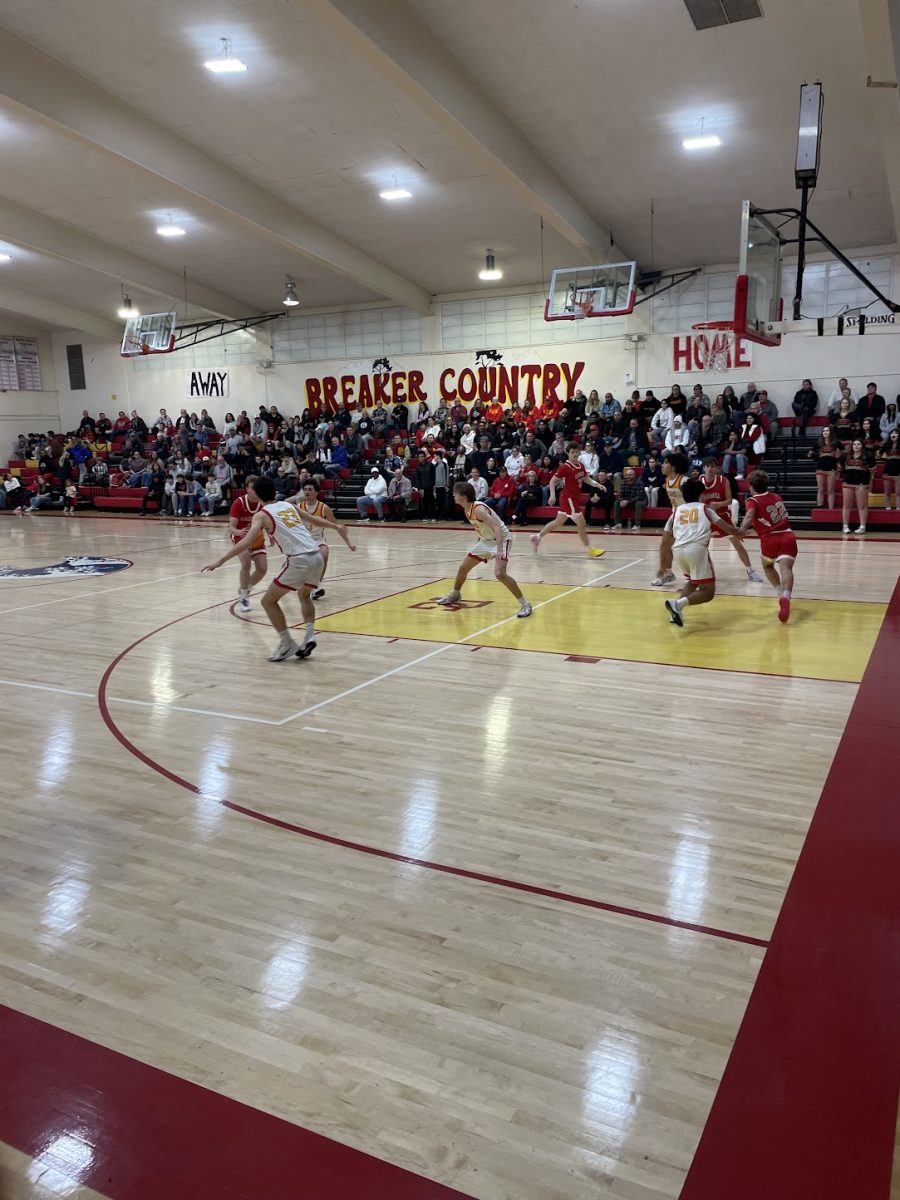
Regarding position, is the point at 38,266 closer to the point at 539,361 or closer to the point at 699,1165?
the point at 539,361

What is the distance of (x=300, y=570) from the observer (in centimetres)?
694

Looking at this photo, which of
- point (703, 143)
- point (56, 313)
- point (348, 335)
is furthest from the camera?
point (56, 313)

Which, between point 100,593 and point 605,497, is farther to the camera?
point 605,497

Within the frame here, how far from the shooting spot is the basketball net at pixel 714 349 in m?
20.2

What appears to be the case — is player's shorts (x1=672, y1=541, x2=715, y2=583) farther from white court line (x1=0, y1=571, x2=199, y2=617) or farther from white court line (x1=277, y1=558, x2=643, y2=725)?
white court line (x1=0, y1=571, x2=199, y2=617)

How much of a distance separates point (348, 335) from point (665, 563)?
683 inches

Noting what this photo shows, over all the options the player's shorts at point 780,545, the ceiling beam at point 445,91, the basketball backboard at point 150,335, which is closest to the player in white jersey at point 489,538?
the player's shorts at point 780,545

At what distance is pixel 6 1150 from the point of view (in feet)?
7.07

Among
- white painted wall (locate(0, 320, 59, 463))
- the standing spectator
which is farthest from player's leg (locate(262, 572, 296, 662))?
white painted wall (locate(0, 320, 59, 463))

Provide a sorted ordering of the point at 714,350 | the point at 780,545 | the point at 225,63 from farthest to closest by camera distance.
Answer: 1. the point at 714,350
2. the point at 225,63
3. the point at 780,545

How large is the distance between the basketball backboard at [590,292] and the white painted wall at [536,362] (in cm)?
339

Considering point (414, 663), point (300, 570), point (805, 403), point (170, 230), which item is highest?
point (170, 230)

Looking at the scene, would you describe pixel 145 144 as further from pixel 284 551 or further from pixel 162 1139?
pixel 162 1139

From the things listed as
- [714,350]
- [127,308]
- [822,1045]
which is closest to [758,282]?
[714,350]
